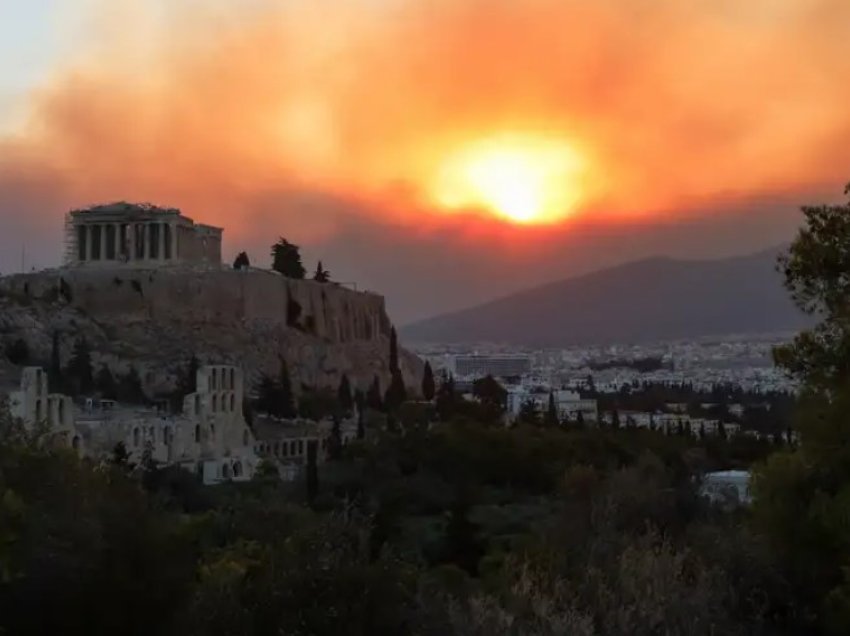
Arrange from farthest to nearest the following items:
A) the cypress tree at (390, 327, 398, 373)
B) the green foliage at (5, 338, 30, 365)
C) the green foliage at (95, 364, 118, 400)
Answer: the cypress tree at (390, 327, 398, 373) → the green foliage at (5, 338, 30, 365) → the green foliage at (95, 364, 118, 400)

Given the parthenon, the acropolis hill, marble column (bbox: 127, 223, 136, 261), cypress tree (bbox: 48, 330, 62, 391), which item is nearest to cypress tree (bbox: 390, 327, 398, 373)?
the acropolis hill

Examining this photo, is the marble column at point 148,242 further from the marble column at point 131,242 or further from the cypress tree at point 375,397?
the cypress tree at point 375,397

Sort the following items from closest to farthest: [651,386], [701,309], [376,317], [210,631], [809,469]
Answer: [210,631] < [809,469] < [376,317] < [651,386] < [701,309]

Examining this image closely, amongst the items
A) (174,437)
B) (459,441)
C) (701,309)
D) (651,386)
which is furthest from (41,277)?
(701,309)

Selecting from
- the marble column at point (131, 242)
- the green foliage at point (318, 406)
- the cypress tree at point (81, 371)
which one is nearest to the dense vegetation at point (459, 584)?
the cypress tree at point (81, 371)

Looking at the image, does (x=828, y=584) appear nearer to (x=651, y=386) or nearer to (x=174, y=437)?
(x=174, y=437)

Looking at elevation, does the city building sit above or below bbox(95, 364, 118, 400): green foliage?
above

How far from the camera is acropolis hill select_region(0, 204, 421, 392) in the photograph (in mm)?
39062

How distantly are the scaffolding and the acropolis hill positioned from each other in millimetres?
53

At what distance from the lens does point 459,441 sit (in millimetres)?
23531

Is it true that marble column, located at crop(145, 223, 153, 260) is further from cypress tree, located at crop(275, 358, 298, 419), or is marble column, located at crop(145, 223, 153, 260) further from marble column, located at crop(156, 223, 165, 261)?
cypress tree, located at crop(275, 358, 298, 419)

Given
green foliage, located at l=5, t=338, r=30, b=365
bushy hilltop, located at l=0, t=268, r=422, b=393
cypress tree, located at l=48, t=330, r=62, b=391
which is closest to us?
cypress tree, located at l=48, t=330, r=62, b=391

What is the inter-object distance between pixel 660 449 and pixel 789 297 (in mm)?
17666

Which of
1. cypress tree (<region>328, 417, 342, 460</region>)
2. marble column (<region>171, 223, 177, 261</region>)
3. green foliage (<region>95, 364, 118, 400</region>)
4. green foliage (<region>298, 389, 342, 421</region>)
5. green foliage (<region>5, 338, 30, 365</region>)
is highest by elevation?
marble column (<region>171, 223, 177, 261</region>)
